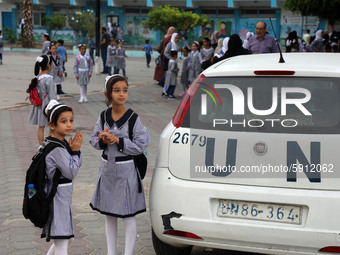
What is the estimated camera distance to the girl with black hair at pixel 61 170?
4055 mm

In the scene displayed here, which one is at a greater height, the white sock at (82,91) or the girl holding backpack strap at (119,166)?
the girl holding backpack strap at (119,166)

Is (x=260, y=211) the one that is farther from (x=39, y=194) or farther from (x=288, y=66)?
(x=39, y=194)

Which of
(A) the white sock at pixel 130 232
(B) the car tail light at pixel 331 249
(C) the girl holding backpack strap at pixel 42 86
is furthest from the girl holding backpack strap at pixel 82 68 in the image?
(B) the car tail light at pixel 331 249

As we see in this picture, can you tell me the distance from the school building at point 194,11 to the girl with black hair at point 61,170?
135 ft

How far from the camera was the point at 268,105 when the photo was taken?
4219 millimetres

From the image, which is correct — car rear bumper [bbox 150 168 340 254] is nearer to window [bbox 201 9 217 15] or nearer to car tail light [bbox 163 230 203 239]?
car tail light [bbox 163 230 203 239]

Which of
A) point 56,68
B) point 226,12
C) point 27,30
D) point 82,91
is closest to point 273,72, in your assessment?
point 82,91

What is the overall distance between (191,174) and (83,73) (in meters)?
10.9

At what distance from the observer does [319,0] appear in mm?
20297

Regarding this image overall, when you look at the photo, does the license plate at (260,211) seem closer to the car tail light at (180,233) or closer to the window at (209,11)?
the car tail light at (180,233)

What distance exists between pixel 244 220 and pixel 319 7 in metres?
17.8

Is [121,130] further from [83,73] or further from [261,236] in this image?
[83,73]

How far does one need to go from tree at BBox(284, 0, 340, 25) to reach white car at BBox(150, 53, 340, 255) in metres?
15.6

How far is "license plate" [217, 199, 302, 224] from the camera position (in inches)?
155
